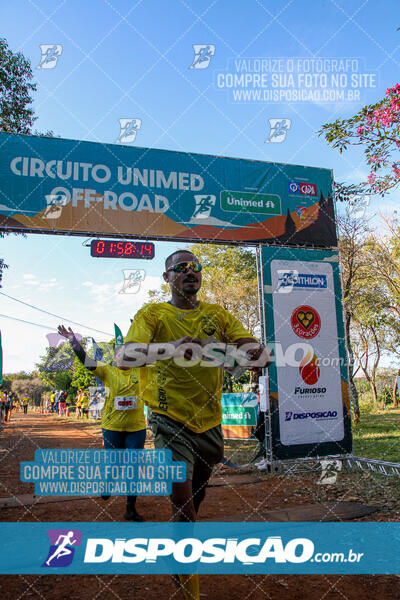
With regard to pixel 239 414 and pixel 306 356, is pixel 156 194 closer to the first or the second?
pixel 306 356

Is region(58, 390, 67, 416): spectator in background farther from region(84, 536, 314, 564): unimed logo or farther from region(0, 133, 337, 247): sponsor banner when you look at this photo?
region(84, 536, 314, 564): unimed logo

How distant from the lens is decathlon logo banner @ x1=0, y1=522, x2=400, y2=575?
364cm

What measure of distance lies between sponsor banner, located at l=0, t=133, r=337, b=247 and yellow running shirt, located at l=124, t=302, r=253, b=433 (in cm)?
485

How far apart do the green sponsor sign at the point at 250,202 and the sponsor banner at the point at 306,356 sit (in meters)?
0.83

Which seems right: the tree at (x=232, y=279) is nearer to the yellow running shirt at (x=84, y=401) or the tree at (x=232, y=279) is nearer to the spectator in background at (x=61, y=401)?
the yellow running shirt at (x=84, y=401)

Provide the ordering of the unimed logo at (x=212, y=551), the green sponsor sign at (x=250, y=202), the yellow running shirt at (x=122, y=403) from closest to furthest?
1. the unimed logo at (x=212, y=551)
2. the yellow running shirt at (x=122, y=403)
3. the green sponsor sign at (x=250, y=202)

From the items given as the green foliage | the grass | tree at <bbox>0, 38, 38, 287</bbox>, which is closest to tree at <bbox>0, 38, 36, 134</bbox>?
tree at <bbox>0, 38, 38, 287</bbox>

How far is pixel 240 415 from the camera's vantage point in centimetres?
1100

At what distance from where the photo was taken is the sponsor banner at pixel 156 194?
734 cm

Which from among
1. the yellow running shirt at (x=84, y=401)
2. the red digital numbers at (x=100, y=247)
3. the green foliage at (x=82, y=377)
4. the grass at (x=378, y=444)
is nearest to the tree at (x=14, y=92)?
the red digital numbers at (x=100, y=247)

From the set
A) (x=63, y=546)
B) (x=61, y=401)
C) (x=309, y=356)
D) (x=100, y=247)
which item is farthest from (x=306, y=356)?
(x=61, y=401)

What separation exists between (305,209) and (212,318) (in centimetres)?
623

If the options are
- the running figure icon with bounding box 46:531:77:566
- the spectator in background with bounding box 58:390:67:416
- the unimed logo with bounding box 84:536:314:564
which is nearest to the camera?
the unimed logo with bounding box 84:536:314:564

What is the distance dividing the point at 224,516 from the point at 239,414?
5930mm
